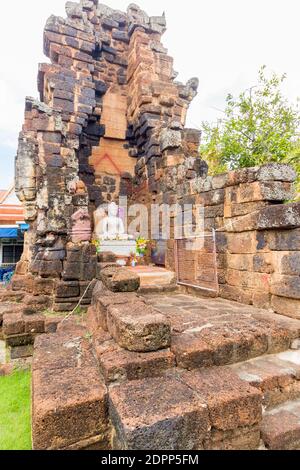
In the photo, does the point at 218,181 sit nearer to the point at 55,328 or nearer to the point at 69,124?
the point at 55,328

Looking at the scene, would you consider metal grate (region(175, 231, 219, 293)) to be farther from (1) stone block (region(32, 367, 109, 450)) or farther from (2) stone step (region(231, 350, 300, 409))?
(1) stone block (region(32, 367, 109, 450))

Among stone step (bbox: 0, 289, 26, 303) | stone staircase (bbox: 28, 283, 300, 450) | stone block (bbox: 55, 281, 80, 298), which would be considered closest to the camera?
stone staircase (bbox: 28, 283, 300, 450)

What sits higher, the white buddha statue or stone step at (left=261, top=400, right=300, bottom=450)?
the white buddha statue

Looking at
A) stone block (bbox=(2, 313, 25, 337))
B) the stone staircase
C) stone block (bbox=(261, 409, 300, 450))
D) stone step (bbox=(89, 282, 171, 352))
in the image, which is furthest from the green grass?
stone block (bbox=(261, 409, 300, 450))

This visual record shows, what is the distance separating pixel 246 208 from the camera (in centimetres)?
411

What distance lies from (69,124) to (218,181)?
428 centimetres

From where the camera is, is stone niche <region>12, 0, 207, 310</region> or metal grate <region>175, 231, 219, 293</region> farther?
stone niche <region>12, 0, 207, 310</region>

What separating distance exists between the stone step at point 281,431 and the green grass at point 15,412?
2097 millimetres

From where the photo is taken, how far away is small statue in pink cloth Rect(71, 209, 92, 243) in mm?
5316

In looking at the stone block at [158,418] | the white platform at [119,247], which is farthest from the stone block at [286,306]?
the white platform at [119,247]

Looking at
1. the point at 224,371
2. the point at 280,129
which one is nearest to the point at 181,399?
the point at 224,371

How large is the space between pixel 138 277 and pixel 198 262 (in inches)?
69.9

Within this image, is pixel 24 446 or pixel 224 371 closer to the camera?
pixel 224 371

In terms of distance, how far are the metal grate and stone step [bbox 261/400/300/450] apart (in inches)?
98.1
